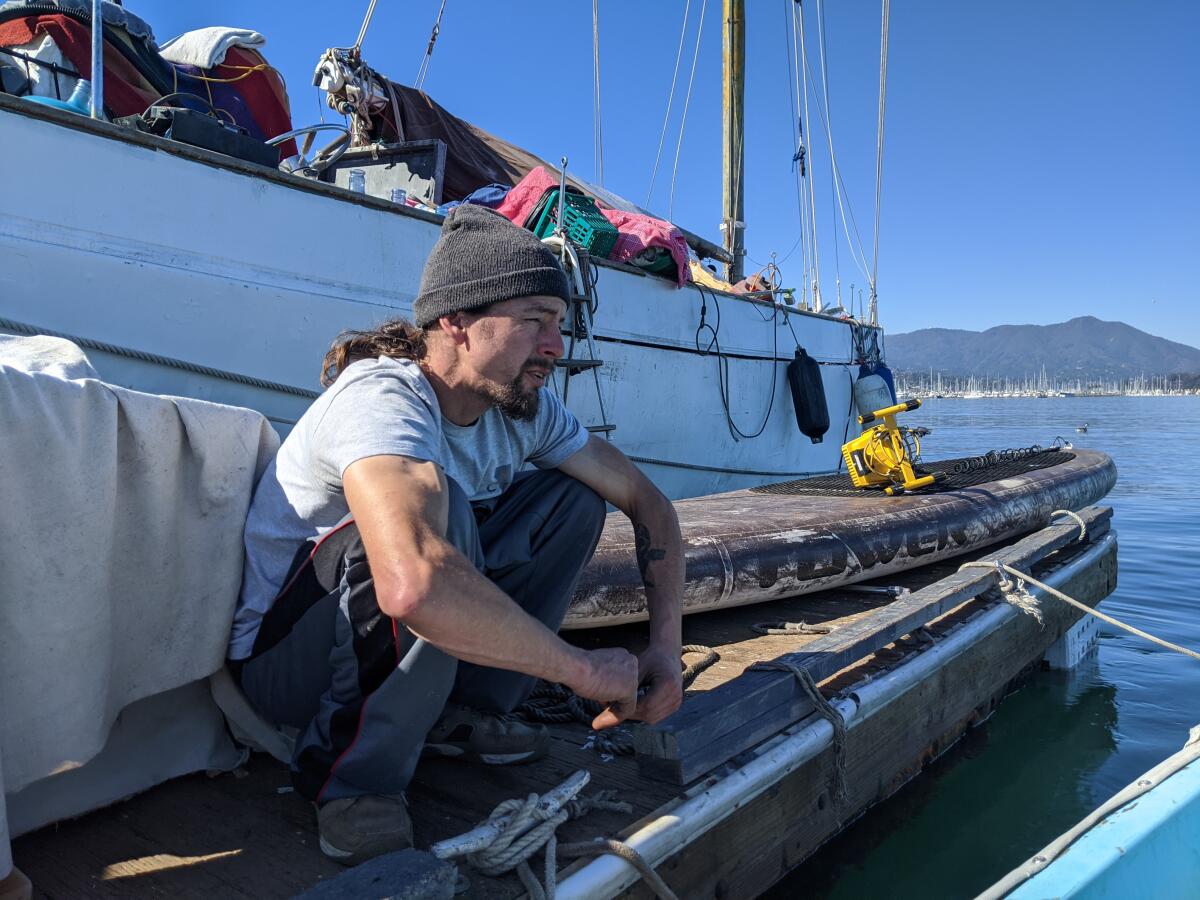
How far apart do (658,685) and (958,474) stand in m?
5.04

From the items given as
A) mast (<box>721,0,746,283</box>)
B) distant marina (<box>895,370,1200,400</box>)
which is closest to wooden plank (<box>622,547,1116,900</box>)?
mast (<box>721,0,746,283</box>)

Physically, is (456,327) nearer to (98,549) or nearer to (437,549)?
(437,549)

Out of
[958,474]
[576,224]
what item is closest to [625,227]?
[576,224]

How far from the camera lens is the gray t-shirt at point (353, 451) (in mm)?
1480

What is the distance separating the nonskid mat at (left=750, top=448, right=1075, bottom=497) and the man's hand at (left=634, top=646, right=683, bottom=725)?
3.54 m

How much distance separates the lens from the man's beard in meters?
1.79

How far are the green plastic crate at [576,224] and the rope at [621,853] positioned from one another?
4.35 meters

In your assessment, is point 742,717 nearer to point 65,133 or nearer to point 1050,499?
point 65,133

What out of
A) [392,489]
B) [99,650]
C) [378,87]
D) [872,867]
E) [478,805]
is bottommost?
[872,867]

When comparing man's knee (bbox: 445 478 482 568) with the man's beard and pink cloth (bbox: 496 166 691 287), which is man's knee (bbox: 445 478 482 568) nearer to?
the man's beard

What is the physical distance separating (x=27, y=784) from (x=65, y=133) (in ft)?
9.49

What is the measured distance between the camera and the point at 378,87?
21.6 feet

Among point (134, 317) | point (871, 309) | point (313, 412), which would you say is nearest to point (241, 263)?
point (134, 317)

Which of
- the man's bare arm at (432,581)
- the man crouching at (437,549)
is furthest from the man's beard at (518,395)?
the man's bare arm at (432,581)
